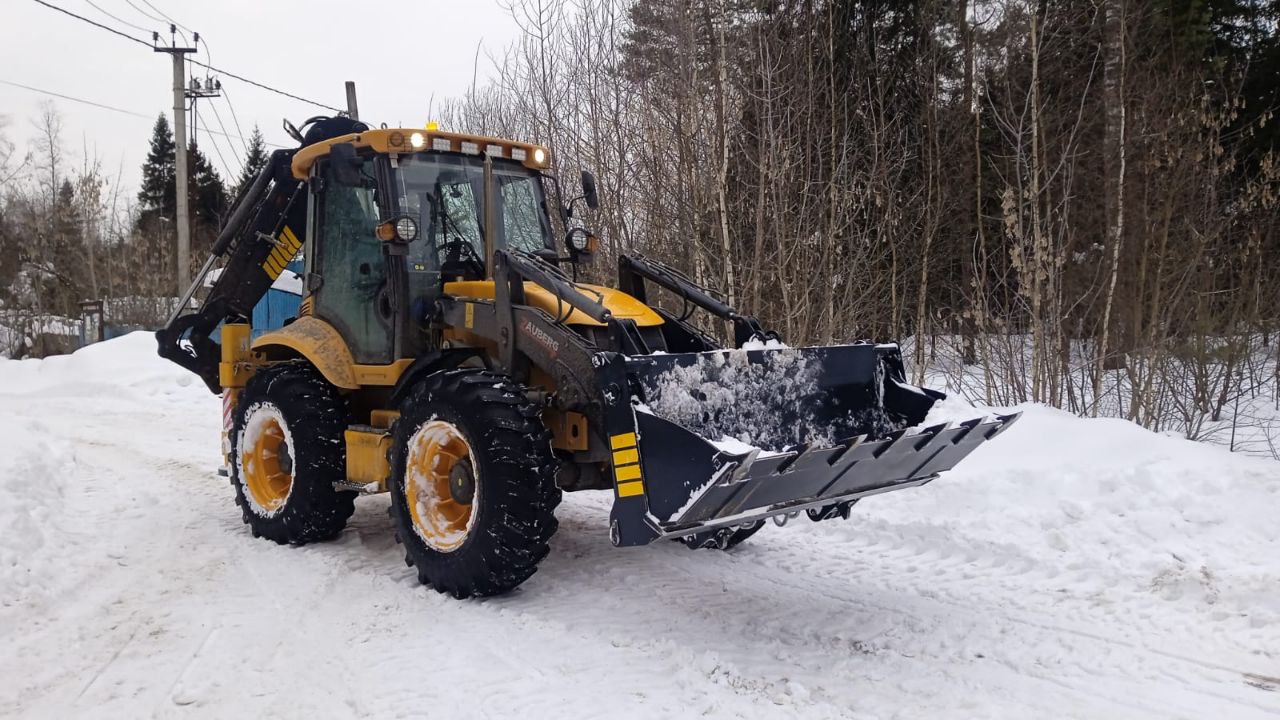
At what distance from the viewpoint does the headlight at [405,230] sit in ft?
17.9

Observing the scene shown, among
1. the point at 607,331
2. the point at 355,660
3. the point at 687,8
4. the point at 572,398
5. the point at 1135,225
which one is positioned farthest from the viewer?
the point at 687,8

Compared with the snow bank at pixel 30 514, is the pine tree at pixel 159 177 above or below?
above

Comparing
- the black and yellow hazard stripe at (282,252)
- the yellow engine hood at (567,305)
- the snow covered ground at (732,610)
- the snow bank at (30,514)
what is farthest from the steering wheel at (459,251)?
the snow bank at (30,514)

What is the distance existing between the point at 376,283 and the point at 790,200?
23.2ft

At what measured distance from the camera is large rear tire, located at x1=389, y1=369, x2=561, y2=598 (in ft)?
15.2

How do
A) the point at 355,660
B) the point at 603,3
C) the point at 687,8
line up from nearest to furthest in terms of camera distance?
the point at 355,660
the point at 687,8
the point at 603,3

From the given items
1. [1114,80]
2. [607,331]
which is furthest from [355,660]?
[1114,80]

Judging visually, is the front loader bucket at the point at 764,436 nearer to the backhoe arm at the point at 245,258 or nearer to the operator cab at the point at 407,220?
the operator cab at the point at 407,220

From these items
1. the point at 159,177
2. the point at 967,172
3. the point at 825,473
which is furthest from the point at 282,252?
the point at 159,177

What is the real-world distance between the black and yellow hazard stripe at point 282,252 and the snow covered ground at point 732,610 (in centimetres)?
208

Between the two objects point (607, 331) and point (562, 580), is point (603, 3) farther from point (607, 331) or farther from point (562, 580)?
point (562, 580)

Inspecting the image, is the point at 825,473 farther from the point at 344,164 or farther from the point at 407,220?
the point at 344,164

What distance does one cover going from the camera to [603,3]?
1332 centimetres

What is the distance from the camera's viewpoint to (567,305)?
5.10 metres
